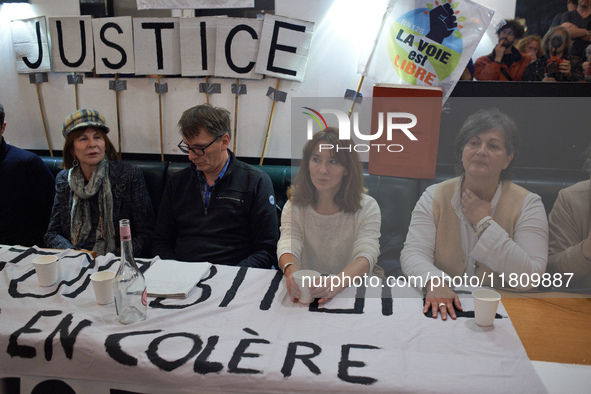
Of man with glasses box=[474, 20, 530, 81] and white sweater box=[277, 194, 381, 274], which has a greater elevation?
man with glasses box=[474, 20, 530, 81]

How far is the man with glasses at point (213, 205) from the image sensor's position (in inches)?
77.7

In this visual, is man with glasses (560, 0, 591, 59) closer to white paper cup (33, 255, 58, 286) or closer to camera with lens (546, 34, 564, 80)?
camera with lens (546, 34, 564, 80)

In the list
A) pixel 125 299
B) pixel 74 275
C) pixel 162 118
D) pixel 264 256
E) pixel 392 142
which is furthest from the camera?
pixel 162 118

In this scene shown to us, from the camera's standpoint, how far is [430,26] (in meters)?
2.16

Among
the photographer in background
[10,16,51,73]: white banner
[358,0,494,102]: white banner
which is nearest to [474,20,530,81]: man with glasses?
the photographer in background

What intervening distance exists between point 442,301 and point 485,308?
0.45 ft

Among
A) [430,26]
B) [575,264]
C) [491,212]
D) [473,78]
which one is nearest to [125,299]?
[491,212]

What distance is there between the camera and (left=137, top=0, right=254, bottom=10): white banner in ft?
8.77

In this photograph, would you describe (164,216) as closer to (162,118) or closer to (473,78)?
(162,118)

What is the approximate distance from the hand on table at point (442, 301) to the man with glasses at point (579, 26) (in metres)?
1.83

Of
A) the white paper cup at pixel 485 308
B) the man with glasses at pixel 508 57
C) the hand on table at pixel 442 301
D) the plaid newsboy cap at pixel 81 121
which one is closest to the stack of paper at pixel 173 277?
the hand on table at pixel 442 301

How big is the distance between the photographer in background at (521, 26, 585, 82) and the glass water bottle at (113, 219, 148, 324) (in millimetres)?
2239

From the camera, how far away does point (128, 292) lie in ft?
4.03

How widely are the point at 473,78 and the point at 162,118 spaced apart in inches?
80.5
